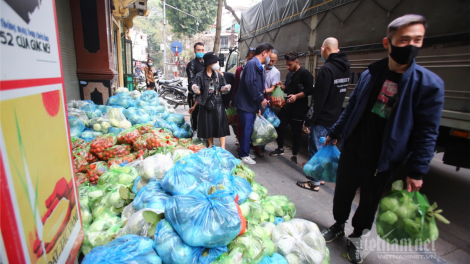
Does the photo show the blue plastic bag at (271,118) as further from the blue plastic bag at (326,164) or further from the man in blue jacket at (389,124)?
the man in blue jacket at (389,124)

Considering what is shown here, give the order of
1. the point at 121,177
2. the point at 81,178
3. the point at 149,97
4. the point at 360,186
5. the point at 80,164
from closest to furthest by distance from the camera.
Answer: the point at 360,186 < the point at 121,177 < the point at 81,178 < the point at 80,164 < the point at 149,97

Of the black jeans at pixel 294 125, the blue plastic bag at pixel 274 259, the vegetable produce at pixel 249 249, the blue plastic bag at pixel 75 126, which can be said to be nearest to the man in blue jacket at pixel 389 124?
the blue plastic bag at pixel 274 259

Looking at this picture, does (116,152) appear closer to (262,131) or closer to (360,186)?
(262,131)

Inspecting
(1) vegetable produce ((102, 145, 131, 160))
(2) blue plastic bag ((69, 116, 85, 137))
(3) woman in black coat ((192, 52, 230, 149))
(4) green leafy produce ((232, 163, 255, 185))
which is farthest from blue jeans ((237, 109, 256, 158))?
(2) blue plastic bag ((69, 116, 85, 137))

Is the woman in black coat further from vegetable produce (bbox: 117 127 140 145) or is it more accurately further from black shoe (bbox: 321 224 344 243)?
black shoe (bbox: 321 224 344 243)

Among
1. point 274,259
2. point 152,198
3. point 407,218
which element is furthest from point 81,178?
point 407,218

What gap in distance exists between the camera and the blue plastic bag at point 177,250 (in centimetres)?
145

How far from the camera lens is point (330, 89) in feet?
10.7

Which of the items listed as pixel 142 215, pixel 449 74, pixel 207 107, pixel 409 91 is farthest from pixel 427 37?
pixel 142 215

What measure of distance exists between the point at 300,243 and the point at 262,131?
2.65 metres

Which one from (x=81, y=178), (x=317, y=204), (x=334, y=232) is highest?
(x=81, y=178)

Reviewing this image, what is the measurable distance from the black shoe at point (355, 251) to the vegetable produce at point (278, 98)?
2852 millimetres

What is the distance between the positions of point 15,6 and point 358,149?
90.3 inches

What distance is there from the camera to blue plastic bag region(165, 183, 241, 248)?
146 cm
